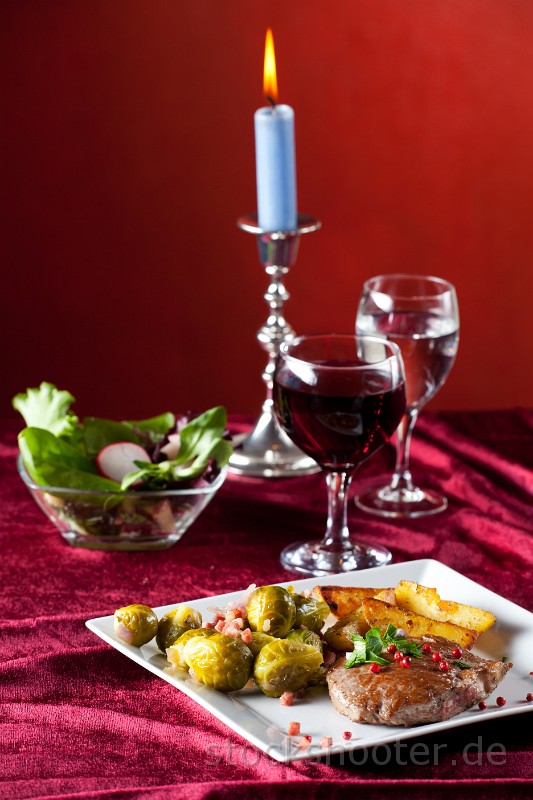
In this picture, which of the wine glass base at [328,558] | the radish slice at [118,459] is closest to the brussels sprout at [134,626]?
the wine glass base at [328,558]

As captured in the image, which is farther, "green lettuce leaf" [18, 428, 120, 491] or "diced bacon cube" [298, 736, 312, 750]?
"green lettuce leaf" [18, 428, 120, 491]

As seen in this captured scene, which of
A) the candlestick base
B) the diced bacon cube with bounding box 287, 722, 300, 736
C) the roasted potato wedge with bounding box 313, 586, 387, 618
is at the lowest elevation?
the candlestick base

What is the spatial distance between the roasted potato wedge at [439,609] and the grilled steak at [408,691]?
0.61ft

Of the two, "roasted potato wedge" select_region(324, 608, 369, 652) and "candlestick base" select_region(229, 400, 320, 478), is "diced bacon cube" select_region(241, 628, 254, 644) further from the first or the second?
"candlestick base" select_region(229, 400, 320, 478)

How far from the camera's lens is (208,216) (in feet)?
12.7

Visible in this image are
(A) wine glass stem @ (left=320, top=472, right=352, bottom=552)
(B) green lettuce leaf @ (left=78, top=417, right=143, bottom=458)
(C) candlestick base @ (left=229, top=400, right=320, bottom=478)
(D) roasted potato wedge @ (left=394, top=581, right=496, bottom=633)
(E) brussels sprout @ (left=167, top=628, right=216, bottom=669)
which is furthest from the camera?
(C) candlestick base @ (left=229, top=400, right=320, bottom=478)

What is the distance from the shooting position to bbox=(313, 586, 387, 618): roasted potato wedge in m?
1.20

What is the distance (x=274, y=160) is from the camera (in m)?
1.79

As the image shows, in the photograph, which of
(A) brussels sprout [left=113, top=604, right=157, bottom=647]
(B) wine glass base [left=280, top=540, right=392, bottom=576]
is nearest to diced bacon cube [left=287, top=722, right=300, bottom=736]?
(A) brussels sprout [left=113, top=604, right=157, bottom=647]

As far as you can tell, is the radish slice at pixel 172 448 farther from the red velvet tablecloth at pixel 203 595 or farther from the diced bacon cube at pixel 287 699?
the diced bacon cube at pixel 287 699

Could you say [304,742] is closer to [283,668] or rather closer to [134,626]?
[283,668]

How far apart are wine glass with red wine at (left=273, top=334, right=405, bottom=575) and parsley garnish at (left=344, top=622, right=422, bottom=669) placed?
1.35 ft

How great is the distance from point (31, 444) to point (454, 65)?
278cm

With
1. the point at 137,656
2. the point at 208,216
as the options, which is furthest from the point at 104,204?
the point at 137,656
